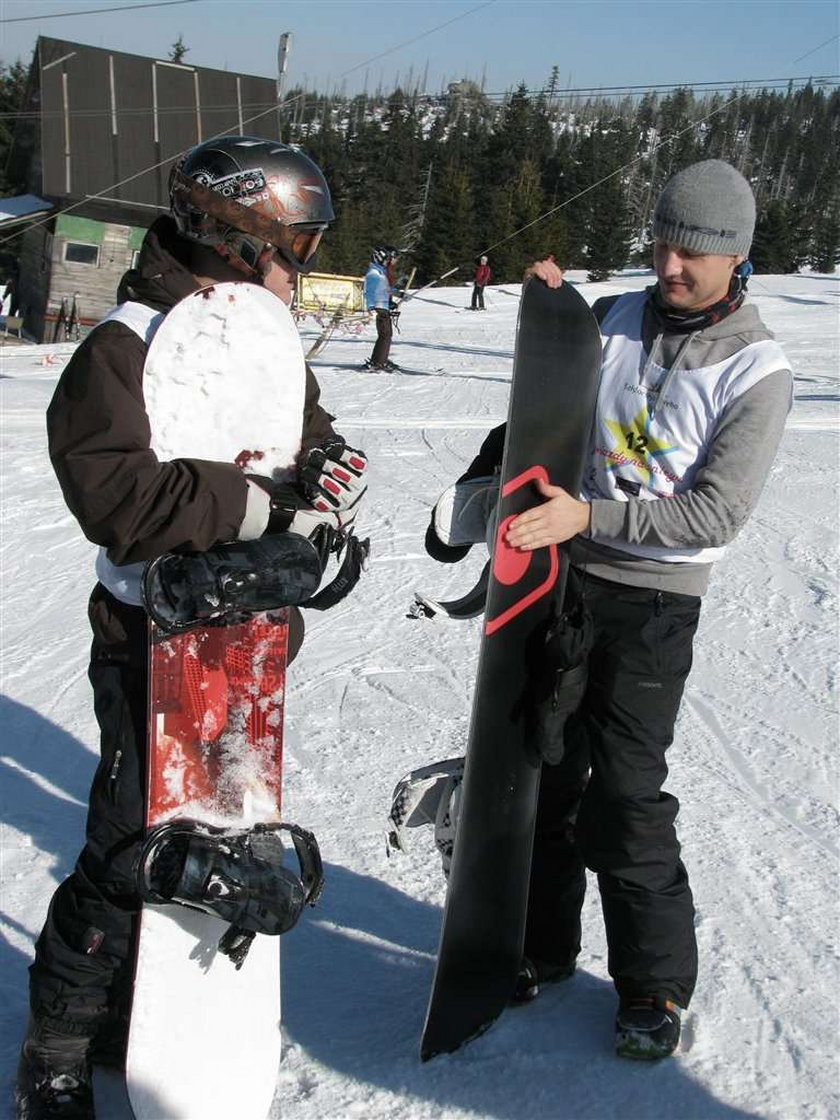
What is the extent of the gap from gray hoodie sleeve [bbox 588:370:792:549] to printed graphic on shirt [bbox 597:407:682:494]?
8 centimetres

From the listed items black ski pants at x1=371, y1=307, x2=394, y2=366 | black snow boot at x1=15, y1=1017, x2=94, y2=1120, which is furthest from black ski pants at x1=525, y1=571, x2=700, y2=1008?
black ski pants at x1=371, y1=307, x2=394, y2=366

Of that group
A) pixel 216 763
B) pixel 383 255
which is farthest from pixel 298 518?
pixel 383 255

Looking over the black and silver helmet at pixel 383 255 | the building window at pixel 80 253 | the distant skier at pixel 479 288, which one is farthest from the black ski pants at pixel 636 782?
the building window at pixel 80 253

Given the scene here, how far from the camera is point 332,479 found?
7.06 feet

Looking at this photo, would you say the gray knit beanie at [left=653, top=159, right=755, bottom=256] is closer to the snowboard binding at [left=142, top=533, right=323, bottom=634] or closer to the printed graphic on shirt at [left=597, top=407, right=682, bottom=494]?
the printed graphic on shirt at [left=597, top=407, right=682, bottom=494]

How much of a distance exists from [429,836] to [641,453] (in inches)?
63.9

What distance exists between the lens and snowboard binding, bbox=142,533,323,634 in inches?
78.1

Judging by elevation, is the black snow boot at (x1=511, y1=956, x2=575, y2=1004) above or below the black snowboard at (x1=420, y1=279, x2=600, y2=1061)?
below

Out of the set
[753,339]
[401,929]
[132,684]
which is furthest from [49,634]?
[753,339]

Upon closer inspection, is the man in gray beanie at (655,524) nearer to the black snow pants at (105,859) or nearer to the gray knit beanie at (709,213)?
the gray knit beanie at (709,213)

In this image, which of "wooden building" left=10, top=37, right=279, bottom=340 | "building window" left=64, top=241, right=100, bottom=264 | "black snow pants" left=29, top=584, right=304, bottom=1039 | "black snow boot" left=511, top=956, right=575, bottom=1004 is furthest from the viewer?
"building window" left=64, top=241, right=100, bottom=264

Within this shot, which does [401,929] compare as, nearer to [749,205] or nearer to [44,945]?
[44,945]

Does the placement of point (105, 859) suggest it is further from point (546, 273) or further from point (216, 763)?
point (546, 273)

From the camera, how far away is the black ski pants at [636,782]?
244 cm
